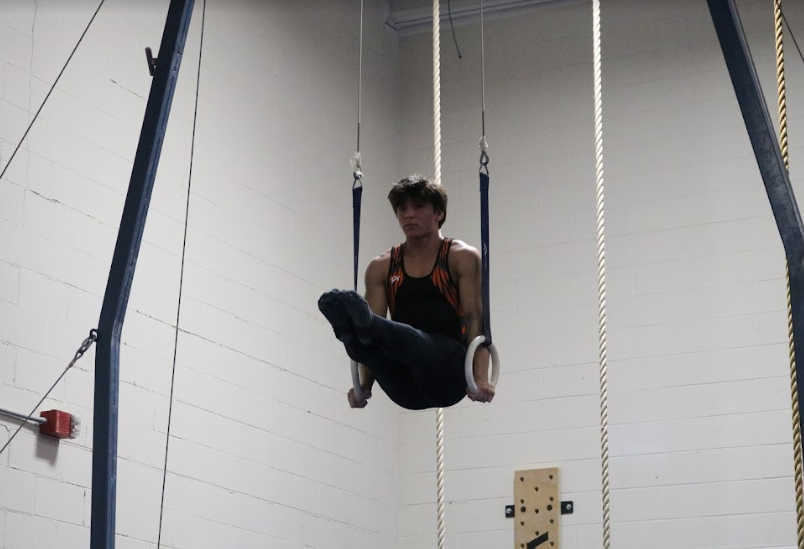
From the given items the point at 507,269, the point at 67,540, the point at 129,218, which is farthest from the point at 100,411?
the point at 507,269

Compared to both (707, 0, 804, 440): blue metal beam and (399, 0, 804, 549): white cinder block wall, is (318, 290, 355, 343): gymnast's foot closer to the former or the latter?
(707, 0, 804, 440): blue metal beam

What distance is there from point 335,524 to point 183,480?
1263 millimetres

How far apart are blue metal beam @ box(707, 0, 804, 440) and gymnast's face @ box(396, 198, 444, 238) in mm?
1128

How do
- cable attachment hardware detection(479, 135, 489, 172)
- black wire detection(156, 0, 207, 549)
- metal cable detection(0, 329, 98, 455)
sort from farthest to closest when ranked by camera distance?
black wire detection(156, 0, 207, 549), metal cable detection(0, 329, 98, 455), cable attachment hardware detection(479, 135, 489, 172)

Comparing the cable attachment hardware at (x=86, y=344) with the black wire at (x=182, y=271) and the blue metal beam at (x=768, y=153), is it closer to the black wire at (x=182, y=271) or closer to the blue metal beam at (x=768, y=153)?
the black wire at (x=182, y=271)

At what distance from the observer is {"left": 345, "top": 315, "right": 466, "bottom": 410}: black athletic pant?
161 inches

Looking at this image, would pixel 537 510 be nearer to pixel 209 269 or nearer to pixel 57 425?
pixel 209 269

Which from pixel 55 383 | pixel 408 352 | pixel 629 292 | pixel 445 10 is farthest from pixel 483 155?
pixel 445 10

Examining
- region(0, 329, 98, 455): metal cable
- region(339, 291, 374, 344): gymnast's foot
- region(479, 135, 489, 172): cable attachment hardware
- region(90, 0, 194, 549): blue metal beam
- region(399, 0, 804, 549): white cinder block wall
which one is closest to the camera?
region(339, 291, 374, 344): gymnast's foot

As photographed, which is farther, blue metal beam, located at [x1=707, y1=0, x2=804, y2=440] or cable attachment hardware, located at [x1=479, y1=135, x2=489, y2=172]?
cable attachment hardware, located at [x1=479, y1=135, x2=489, y2=172]

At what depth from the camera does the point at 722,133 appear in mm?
6953

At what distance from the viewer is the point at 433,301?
4.42 metres

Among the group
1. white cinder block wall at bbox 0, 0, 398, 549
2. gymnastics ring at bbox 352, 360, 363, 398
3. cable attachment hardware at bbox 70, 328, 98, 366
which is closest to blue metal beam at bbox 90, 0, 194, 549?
cable attachment hardware at bbox 70, 328, 98, 366

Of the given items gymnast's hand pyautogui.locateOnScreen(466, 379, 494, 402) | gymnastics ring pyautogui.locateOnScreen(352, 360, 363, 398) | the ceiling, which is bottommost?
gymnast's hand pyautogui.locateOnScreen(466, 379, 494, 402)
